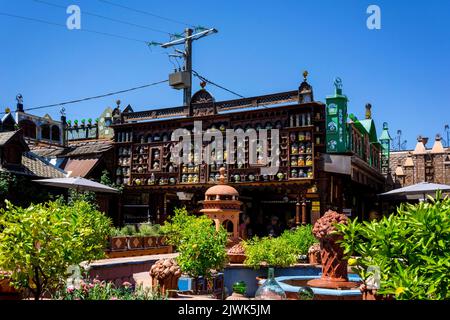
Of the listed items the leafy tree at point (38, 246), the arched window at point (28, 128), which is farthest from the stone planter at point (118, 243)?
the arched window at point (28, 128)

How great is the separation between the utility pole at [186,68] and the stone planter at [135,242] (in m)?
10.1

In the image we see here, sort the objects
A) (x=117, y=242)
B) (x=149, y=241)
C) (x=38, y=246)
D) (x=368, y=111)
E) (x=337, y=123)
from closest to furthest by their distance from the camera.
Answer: (x=38, y=246), (x=117, y=242), (x=149, y=241), (x=337, y=123), (x=368, y=111)

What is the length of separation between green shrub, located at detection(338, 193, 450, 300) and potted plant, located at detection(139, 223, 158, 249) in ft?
48.7

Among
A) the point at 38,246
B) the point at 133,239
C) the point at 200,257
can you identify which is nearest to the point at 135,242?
the point at 133,239

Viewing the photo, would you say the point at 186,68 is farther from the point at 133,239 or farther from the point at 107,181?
the point at 133,239

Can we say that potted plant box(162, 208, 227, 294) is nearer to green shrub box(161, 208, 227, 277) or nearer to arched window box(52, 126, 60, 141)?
green shrub box(161, 208, 227, 277)

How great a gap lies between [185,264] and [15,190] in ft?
51.3

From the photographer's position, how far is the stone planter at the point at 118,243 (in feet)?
58.0

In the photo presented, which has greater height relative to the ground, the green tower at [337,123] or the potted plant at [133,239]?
the green tower at [337,123]

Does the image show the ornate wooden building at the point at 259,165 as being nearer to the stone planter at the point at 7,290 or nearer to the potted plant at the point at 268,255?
the potted plant at the point at 268,255

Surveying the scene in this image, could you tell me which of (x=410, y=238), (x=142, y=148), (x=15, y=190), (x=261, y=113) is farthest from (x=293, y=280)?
(x=142, y=148)

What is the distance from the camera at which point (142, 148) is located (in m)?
28.4

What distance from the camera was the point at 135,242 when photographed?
1892 cm

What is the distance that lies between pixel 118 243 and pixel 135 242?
1020 mm
